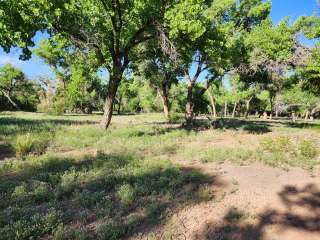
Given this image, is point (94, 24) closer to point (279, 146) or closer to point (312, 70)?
point (279, 146)

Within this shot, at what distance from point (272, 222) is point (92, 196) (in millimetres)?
4072

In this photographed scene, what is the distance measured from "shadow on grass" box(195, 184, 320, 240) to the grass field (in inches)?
36.9

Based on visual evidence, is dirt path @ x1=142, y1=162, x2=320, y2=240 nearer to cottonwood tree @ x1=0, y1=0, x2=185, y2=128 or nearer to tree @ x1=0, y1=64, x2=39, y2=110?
cottonwood tree @ x1=0, y1=0, x2=185, y2=128

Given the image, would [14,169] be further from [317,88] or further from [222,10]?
[317,88]

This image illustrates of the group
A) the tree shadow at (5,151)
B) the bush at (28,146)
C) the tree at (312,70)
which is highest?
the tree at (312,70)

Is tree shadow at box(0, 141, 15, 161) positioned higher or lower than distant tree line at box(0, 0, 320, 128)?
lower

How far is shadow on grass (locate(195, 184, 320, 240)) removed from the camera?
6.14 meters

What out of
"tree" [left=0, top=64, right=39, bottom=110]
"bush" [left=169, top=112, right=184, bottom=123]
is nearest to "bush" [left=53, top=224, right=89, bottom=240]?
"bush" [left=169, top=112, right=184, bottom=123]

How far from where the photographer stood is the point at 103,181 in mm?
8891

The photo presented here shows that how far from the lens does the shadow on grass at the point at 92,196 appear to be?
614cm

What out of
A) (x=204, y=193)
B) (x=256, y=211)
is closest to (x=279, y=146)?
(x=204, y=193)

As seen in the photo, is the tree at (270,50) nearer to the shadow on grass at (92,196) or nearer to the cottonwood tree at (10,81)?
the shadow on grass at (92,196)

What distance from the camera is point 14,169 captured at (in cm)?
1016

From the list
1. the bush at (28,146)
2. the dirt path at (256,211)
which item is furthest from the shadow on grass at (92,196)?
the bush at (28,146)
